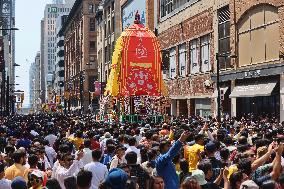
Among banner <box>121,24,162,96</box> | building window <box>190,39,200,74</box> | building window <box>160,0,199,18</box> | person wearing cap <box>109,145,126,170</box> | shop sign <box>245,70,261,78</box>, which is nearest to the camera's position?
person wearing cap <box>109,145,126,170</box>

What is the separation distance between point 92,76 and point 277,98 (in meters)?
84.7

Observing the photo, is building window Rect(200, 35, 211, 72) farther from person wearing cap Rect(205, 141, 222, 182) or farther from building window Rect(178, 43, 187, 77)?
person wearing cap Rect(205, 141, 222, 182)

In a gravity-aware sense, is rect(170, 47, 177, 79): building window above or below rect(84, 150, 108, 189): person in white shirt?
above

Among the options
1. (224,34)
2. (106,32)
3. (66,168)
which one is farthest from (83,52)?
(66,168)

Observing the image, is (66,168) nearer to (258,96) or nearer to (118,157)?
(118,157)

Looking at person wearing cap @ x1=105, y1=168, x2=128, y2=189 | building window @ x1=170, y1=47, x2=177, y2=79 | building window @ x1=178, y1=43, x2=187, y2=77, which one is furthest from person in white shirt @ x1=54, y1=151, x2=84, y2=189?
building window @ x1=170, y1=47, x2=177, y2=79

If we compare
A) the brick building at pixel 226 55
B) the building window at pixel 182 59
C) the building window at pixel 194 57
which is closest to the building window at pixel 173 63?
the brick building at pixel 226 55

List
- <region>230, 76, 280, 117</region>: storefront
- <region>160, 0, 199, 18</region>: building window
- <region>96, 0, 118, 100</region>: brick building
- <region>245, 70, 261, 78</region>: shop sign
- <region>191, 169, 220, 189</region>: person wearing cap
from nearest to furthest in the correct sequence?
<region>191, 169, 220, 189</region>: person wearing cap → <region>230, 76, 280, 117</region>: storefront → <region>245, 70, 261, 78</region>: shop sign → <region>160, 0, 199, 18</region>: building window → <region>96, 0, 118, 100</region>: brick building

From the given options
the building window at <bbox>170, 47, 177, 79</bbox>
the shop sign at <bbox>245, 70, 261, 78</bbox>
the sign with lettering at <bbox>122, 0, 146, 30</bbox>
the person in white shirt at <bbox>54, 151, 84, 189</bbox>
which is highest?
the sign with lettering at <bbox>122, 0, 146, 30</bbox>

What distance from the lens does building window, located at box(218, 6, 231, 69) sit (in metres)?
41.7

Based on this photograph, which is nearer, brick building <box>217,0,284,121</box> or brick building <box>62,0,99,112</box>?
brick building <box>217,0,284,121</box>

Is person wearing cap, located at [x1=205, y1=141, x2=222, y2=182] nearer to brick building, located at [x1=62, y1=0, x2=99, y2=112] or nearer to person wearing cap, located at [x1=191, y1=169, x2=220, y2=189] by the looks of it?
person wearing cap, located at [x1=191, y1=169, x2=220, y2=189]

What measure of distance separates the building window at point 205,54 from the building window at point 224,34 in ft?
10.1

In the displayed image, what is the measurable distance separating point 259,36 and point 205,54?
10885mm
